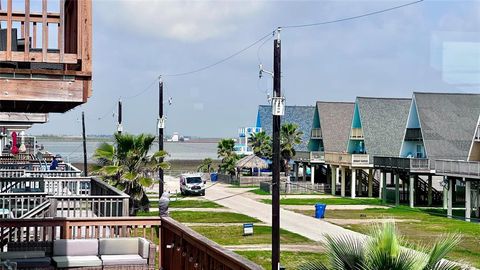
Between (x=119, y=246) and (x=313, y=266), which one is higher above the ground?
(x=313, y=266)

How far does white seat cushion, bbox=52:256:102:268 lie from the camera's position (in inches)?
359

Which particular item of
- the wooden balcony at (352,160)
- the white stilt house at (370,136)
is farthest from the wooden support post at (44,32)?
the white stilt house at (370,136)

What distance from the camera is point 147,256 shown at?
9430 millimetres

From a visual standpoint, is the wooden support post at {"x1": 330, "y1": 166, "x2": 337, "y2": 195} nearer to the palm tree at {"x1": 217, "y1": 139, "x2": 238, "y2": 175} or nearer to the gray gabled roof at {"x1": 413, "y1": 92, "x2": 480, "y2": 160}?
the gray gabled roof at {"x1": 413, "y1": 92, "x2": 480, "y2": 160}

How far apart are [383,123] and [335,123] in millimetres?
6018

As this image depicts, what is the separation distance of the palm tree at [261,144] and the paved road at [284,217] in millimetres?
19058

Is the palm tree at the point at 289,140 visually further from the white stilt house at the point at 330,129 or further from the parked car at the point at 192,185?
the parked car at the point at 192,185

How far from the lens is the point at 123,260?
9406 mm

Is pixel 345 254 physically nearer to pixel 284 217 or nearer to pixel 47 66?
pixel 47 66

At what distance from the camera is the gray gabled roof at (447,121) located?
145ft

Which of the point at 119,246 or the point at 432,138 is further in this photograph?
the point at 432,138

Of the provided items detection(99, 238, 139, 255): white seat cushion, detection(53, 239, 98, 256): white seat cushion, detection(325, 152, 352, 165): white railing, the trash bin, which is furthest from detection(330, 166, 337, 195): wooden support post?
detection(53, 239, 98, 256): white seat cushion

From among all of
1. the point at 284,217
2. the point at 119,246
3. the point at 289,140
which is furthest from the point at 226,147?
the point at 119,246

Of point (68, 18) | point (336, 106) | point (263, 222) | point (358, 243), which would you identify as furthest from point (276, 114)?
point (336, 106)
